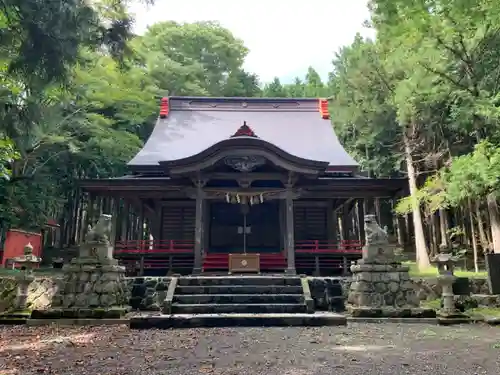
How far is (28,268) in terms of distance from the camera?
8.08 m

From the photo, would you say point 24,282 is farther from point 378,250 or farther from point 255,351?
point 378,250

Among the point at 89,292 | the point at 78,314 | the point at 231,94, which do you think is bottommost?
the point at 78,314

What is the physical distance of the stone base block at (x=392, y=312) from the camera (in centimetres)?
735

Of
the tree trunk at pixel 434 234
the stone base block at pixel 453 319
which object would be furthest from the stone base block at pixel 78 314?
the tree trunk at pixel 434 234

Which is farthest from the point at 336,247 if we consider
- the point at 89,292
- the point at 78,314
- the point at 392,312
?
the point at 78,314

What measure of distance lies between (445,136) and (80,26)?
1544 centimetres

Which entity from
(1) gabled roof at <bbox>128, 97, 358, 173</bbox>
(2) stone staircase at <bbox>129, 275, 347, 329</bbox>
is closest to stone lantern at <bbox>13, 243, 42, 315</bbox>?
(2) stone staircase at <bbox>129, 275, 347, 329</bbox>

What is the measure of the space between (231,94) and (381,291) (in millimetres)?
23889

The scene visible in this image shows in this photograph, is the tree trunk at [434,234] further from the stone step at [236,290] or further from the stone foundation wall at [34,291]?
the stone foundation wall at [34,291]

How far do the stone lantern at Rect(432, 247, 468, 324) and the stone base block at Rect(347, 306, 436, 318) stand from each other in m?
0.26

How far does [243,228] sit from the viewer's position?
45.9 ft

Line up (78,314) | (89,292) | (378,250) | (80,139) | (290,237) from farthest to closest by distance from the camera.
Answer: (80,139) < (290,237) < (378,250) < (89,292) < (78,314)

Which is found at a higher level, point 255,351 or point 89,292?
point 89,292

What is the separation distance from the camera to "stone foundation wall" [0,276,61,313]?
8688 mm
